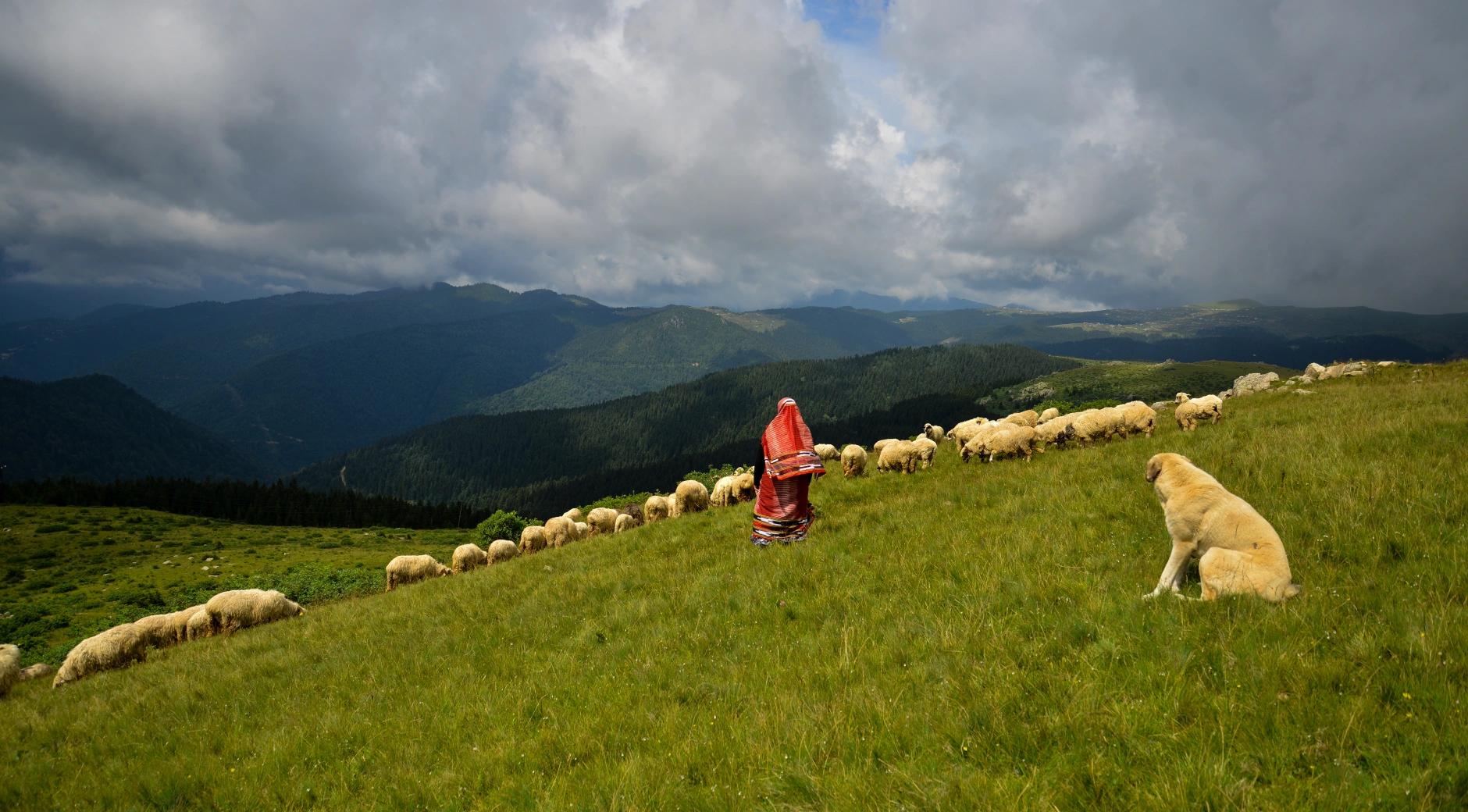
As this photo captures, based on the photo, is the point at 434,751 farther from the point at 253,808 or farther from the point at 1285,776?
the point at 1285,776

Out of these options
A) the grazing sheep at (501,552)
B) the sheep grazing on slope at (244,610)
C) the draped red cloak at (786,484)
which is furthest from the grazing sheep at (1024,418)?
the sheep grazing on slope at (244,610)

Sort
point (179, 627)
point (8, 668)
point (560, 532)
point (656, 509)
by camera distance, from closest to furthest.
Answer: point (8, 668) < point (179, 627) < point (656, 509) < point (560, 532)

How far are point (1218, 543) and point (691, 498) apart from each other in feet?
62.7

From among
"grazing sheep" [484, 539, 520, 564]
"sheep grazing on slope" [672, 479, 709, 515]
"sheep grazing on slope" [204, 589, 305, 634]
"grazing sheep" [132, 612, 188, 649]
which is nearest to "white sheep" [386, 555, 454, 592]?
"grazing sheep" [484, 539, 520, 564]

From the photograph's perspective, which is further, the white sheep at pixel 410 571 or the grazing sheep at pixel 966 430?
the white sheep at pixel 410 571

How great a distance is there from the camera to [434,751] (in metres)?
6.19

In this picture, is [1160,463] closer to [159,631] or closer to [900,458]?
[900,458]

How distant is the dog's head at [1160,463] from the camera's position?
6965 mm

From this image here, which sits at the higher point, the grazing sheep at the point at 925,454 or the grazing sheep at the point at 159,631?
the grazing sheep at the point at 925,454

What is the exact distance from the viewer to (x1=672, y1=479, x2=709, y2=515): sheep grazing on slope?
23.4m

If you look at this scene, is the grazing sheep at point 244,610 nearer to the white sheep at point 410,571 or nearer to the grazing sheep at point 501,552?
the white sheep at point 410,571

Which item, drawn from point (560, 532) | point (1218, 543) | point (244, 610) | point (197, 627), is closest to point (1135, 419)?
point (1218, 543)

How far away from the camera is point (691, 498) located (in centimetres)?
2341

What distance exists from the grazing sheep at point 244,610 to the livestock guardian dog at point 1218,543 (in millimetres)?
24655
